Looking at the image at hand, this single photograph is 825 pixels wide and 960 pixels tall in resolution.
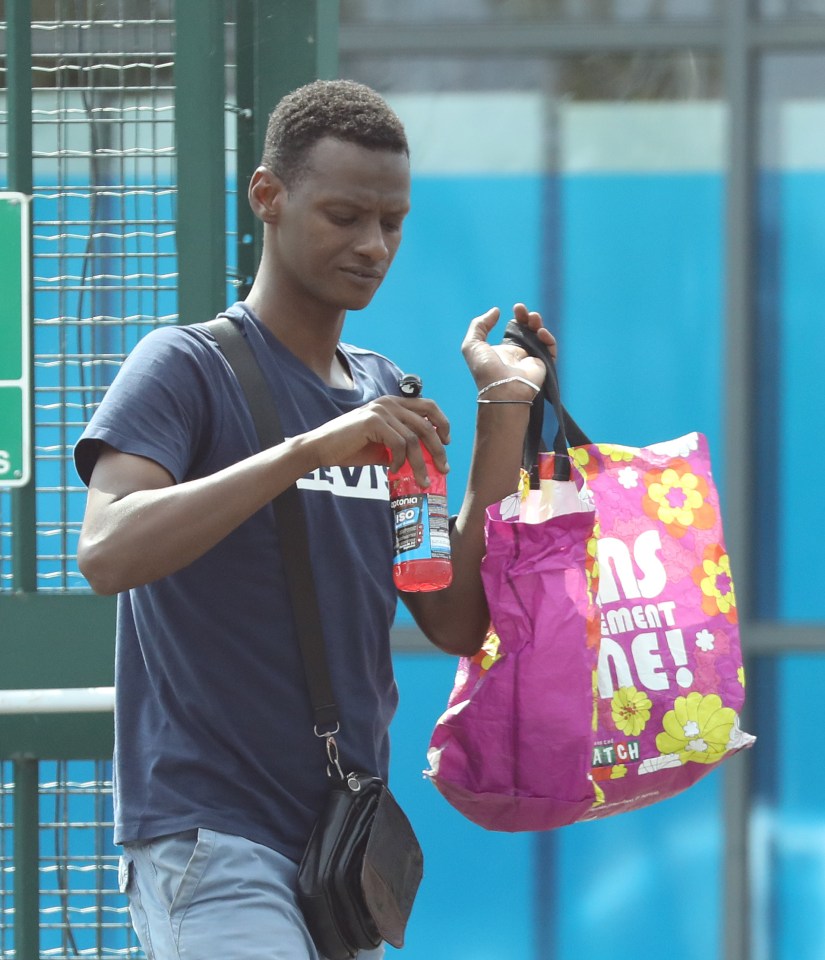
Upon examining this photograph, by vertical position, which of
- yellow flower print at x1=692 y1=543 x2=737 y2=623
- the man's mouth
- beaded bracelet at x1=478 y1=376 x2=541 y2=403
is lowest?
yellow flower print at x1=692 y1=543 x2=737 y2=623

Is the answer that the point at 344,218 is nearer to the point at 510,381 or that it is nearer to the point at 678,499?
the point at 510,381

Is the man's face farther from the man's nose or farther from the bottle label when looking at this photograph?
the bottle label

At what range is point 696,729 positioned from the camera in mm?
2377

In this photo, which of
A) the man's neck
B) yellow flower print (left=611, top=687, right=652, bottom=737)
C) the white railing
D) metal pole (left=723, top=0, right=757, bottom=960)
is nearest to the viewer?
the man's neck

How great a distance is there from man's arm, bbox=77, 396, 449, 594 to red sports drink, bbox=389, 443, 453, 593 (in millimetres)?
68

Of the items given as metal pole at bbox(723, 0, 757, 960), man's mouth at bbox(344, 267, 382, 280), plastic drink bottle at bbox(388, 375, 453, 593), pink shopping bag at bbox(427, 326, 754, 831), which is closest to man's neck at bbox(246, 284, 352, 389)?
man's mouth at bbox(344, 267, 382, 280)

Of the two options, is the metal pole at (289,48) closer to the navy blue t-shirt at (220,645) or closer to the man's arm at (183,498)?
the navy blue t-shirt at (220,645)

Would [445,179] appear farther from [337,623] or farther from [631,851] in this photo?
[337,623]

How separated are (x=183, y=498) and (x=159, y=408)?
0.49 ft

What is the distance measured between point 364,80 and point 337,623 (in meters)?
2.95

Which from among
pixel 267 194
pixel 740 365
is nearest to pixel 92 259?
pixel 267 194

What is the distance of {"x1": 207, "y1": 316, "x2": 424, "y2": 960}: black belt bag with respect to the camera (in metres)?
2.02

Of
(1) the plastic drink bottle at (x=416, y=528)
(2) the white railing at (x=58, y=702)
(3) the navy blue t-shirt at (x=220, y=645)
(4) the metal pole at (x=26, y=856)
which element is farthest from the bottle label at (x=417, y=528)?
(4) the metal pole at (x=26, y=856)

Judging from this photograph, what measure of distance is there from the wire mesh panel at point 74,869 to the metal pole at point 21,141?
399mm
